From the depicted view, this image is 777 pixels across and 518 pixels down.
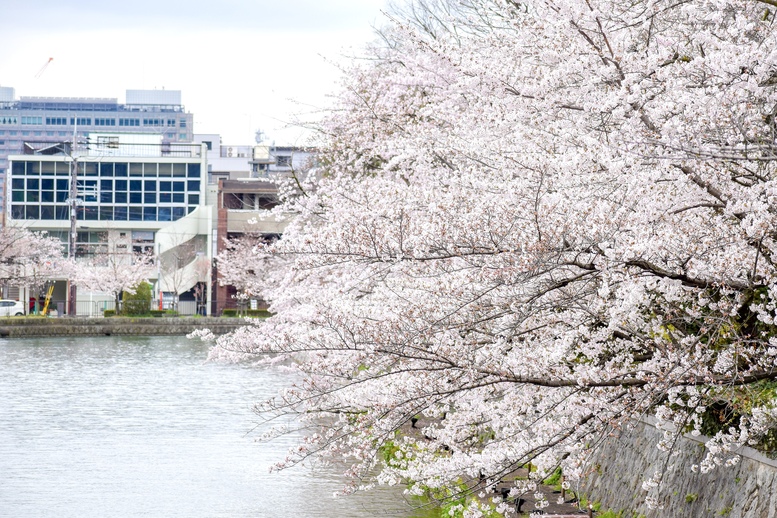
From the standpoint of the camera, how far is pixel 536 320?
23.5 feet

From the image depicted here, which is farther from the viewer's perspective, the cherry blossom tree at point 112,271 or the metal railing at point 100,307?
the metal railing at point 100,307

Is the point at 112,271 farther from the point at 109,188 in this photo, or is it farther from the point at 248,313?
the point at 109,188

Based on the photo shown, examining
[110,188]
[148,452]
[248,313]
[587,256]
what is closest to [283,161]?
[148,452]

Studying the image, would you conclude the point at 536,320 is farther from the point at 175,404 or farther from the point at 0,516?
the point at 175,404

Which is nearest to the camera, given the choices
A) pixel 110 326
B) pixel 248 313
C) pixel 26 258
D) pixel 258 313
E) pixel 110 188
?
pixel 110 326

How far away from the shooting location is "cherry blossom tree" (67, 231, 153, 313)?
5859 cm

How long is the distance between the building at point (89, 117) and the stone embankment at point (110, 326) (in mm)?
131197

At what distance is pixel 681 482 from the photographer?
7.48 m

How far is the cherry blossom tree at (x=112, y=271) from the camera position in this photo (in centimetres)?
5859

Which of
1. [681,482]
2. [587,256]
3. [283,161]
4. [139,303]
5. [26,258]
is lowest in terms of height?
[139,303]

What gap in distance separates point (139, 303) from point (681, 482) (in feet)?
150

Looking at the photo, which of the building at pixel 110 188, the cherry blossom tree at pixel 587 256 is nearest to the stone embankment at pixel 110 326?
the building at pixel 110 188

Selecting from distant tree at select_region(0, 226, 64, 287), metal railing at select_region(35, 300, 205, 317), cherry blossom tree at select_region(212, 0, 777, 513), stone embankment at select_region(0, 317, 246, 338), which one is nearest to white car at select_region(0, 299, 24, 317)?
distant tree at select_region(0, 226, 64, 287)

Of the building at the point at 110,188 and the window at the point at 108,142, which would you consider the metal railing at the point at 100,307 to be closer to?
the building at the point at 110,188
